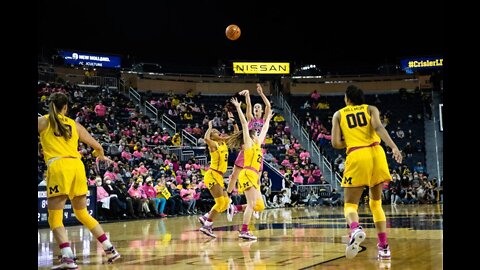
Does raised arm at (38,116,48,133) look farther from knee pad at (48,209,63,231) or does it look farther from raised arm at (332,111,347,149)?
raised arm at (332,111,347,149)

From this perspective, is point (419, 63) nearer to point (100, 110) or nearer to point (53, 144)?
point (100, 110)

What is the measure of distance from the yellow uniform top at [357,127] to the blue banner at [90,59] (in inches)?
914

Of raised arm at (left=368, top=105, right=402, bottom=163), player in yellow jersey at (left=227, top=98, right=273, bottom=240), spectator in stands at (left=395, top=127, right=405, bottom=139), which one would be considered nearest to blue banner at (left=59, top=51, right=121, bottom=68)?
spectator in stands at (left=395, top=127, right=405, bottom=139)

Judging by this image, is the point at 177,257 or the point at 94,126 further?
the point at 94,126

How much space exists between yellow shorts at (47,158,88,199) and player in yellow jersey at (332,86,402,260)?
9.00 feet

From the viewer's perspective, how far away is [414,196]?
2378cm

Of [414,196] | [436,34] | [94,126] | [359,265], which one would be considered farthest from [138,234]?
[436,34]

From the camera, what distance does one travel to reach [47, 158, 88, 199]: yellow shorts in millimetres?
6075

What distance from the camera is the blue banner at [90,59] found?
90.7 ft

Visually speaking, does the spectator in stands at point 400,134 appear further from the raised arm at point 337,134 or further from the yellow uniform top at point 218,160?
the raised arm at point 337,134

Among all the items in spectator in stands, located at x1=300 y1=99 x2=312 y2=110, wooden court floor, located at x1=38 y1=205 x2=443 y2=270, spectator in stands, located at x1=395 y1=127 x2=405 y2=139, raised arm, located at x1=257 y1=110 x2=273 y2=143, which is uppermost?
spectator in stands, located at x1=300 y1=99 x2=312 y2=110

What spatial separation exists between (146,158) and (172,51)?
14.2m
